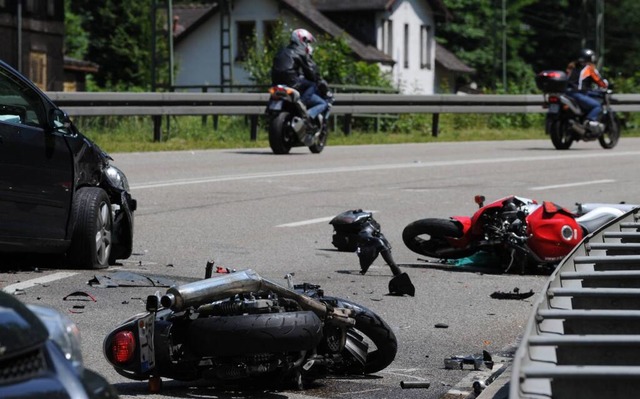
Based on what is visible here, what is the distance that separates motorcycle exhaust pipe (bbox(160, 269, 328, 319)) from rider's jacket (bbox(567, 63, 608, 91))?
68.8 ft

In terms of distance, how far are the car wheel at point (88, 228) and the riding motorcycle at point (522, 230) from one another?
7.97 ft

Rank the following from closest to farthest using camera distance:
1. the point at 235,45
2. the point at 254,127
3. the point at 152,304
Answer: the point at 152,304 → the point at 254,127 → the point at 235,45

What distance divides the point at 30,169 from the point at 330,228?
Answer: 4.37 meters

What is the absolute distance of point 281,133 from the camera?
22.9 meters

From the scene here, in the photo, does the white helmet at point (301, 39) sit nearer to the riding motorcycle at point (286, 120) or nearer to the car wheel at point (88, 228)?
the riding motorcycle at point (286, 120)

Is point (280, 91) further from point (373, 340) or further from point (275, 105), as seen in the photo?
point (373, 340)

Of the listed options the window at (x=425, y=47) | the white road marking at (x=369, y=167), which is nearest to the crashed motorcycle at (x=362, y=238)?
the white road marking at (x=369, y=167)

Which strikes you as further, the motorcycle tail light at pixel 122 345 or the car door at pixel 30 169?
the car door at pixel 30 169

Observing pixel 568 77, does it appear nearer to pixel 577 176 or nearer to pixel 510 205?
pixel 577 176

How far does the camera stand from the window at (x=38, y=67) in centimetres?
5097

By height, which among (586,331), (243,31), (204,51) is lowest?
(586,331)

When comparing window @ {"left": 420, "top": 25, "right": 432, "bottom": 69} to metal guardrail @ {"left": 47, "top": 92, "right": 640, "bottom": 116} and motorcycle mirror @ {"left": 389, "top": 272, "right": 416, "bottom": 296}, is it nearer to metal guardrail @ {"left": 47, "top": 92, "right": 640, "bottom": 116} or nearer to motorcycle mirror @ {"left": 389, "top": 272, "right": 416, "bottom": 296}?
metal guardrail @ {"left": 47, "top": 92, "right": 640, "bottom": 116}

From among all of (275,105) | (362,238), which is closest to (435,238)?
(362,238)

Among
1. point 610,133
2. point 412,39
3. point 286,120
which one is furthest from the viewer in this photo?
point 412,39
